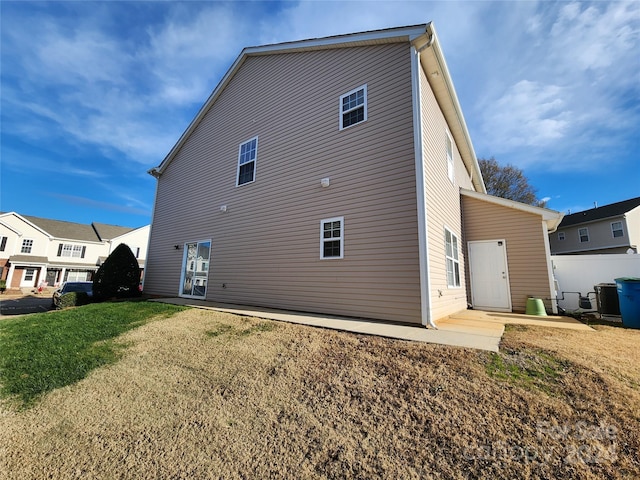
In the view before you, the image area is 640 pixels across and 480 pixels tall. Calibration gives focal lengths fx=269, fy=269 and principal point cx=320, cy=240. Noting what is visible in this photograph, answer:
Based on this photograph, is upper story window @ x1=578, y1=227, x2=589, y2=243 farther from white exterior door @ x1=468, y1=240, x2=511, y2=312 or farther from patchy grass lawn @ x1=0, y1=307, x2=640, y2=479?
patchy grass lawn @ x1=0, y1=307, x2=640, y2=479

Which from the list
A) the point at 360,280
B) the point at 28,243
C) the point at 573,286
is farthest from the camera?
the point at 28,243

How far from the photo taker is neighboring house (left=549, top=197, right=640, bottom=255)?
20.0 meters

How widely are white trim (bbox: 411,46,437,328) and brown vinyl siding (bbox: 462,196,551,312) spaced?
4932mm

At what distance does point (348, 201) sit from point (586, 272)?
972 cm

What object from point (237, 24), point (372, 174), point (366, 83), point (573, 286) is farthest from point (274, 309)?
point (573, 286)

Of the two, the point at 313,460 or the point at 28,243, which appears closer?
the point at 313,460

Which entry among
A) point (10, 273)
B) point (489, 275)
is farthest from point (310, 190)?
point (10, 273)

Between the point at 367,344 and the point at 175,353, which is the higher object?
the point at 367,344

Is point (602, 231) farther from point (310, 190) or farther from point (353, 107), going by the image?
point (310, 190)

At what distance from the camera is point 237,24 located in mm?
8820

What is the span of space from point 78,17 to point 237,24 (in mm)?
4344

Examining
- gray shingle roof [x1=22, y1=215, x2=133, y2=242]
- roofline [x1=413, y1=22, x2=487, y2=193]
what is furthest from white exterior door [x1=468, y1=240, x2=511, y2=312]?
gray shingle roof [x1=22, y1=215, x2=133, y2=242]

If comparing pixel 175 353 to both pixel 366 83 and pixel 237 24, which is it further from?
pixel 237 24

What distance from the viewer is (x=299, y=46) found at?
8344 millimetres
